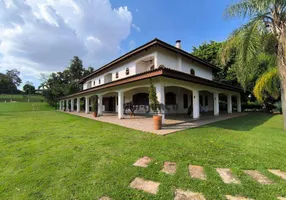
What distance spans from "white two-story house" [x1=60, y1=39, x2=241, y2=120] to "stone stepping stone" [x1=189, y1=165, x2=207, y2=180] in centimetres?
511

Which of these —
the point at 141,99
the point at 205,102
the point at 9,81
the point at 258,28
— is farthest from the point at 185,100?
the point at 9,81

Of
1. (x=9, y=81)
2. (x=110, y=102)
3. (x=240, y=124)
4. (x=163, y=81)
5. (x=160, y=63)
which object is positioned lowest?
(x=240, y=124)

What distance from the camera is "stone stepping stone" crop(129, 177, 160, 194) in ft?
8.84

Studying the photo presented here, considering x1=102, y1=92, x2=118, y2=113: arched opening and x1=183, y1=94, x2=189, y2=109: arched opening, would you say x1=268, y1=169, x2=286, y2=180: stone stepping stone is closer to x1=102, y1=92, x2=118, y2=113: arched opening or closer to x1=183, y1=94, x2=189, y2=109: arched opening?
x1=183, y1=94, x2=189, y2=109: arched opening

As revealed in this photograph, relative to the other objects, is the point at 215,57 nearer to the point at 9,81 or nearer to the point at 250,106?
the point at 250,106

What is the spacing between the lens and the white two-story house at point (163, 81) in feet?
30.6

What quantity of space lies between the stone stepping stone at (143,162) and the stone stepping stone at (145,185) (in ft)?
A: 2.04

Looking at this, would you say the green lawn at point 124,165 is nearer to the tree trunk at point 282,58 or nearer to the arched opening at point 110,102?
the tree trunk at point 282,58

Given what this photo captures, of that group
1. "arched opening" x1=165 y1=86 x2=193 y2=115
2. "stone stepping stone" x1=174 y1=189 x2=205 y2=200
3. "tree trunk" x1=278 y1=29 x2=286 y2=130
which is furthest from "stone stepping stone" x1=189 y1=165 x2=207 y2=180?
"arched opening" x1=165 y1=86 x2=193 y2=115

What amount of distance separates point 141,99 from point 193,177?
47.3 ft

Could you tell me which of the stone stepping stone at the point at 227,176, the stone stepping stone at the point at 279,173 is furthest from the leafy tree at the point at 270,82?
Result: the stone stepping stone at the point at 227,176

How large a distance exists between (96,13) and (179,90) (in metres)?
11.0

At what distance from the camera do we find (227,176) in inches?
124

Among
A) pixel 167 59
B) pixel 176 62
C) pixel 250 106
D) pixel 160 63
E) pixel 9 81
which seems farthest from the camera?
pixel 9 81
